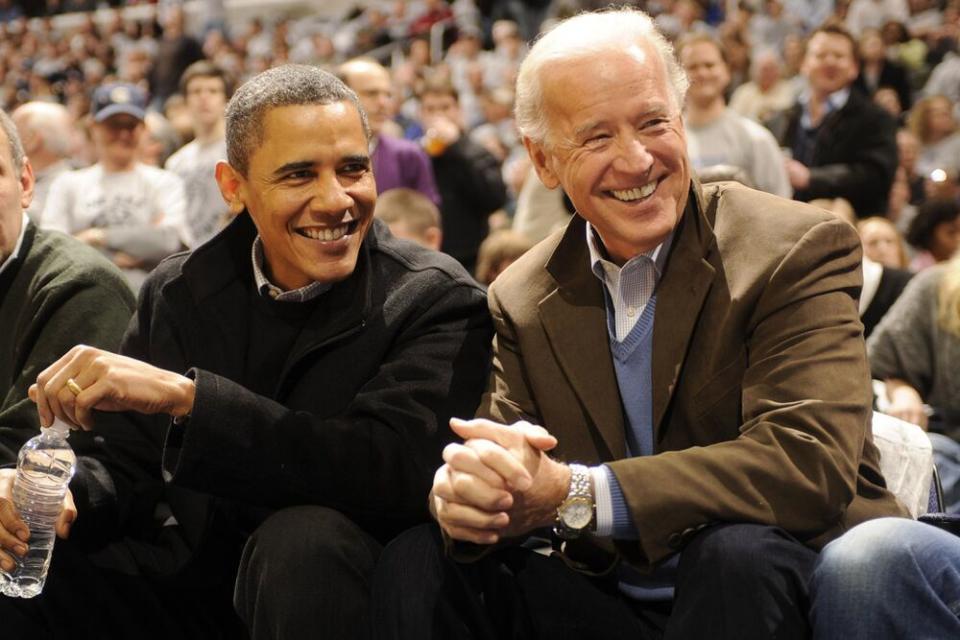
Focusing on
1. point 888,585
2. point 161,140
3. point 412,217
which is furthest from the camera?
point 161,140

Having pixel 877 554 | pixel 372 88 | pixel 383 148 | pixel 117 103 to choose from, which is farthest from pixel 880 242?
pixel 877 554

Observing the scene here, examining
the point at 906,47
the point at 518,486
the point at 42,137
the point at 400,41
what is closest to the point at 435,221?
the point at 42,137

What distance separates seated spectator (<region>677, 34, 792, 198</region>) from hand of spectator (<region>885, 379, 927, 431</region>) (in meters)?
1.80

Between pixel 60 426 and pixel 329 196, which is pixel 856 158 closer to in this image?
pixel 329 196

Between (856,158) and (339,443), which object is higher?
(339,443)

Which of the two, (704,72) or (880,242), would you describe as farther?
(880,242)

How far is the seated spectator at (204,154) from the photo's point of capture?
20.6ft

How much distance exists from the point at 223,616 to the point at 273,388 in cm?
53

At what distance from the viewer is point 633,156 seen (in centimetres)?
243

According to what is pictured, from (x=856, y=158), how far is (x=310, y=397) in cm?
438

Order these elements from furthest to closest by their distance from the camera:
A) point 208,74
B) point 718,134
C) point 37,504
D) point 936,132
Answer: point 936,132 < point 208,74 < point 718,134 < point 37,504

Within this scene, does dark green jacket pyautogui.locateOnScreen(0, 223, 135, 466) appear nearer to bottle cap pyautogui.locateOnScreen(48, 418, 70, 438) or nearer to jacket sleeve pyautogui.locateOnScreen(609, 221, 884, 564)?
bottle cap pyautogui.locateOnScreen(48, 418, 70, 438)

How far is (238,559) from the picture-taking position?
2.71 m

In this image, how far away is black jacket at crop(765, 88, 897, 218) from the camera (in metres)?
6.18
